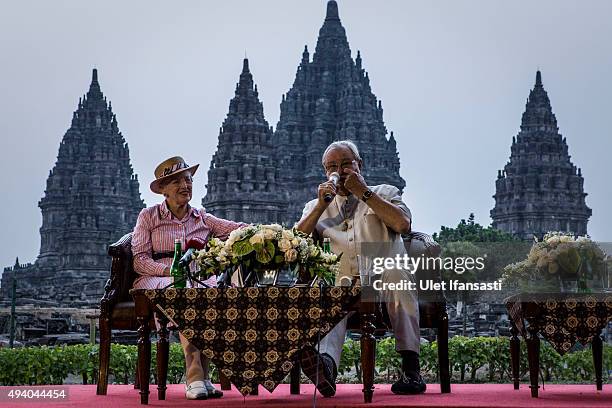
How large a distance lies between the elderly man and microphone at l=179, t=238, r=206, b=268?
0.59 meters

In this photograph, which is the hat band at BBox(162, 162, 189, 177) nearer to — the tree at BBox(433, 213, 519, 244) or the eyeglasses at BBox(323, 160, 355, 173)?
the eyeglasses at BBox(323, 160, 355, 173)

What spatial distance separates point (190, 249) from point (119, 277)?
0.90 m

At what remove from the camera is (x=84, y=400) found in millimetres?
6406

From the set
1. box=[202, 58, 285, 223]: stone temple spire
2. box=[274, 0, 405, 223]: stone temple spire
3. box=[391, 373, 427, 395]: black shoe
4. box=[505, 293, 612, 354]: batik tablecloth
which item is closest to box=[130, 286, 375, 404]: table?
box=[391, 373, 427, 395]: black shoe

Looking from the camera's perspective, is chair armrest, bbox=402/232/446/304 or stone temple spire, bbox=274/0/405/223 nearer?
chair armrest, bbox=402/232/446/304

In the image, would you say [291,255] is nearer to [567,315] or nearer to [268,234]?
[268,234]

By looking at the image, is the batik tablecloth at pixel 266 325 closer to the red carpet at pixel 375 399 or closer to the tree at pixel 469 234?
the red carpet at pixel 375 399

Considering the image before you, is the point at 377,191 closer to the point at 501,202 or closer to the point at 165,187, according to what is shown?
the point at 165,187

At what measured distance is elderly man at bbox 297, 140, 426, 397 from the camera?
6398mm

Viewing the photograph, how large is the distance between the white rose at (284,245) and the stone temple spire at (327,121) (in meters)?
52.0

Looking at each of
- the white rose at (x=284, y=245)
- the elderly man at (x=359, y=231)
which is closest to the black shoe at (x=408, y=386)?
the elderly man at (x=359, y=231)

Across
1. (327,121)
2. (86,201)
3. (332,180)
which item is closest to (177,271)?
(332,180)

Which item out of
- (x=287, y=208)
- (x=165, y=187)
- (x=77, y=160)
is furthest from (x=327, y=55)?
(x=165, y=187)

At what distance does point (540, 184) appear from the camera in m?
62.5
